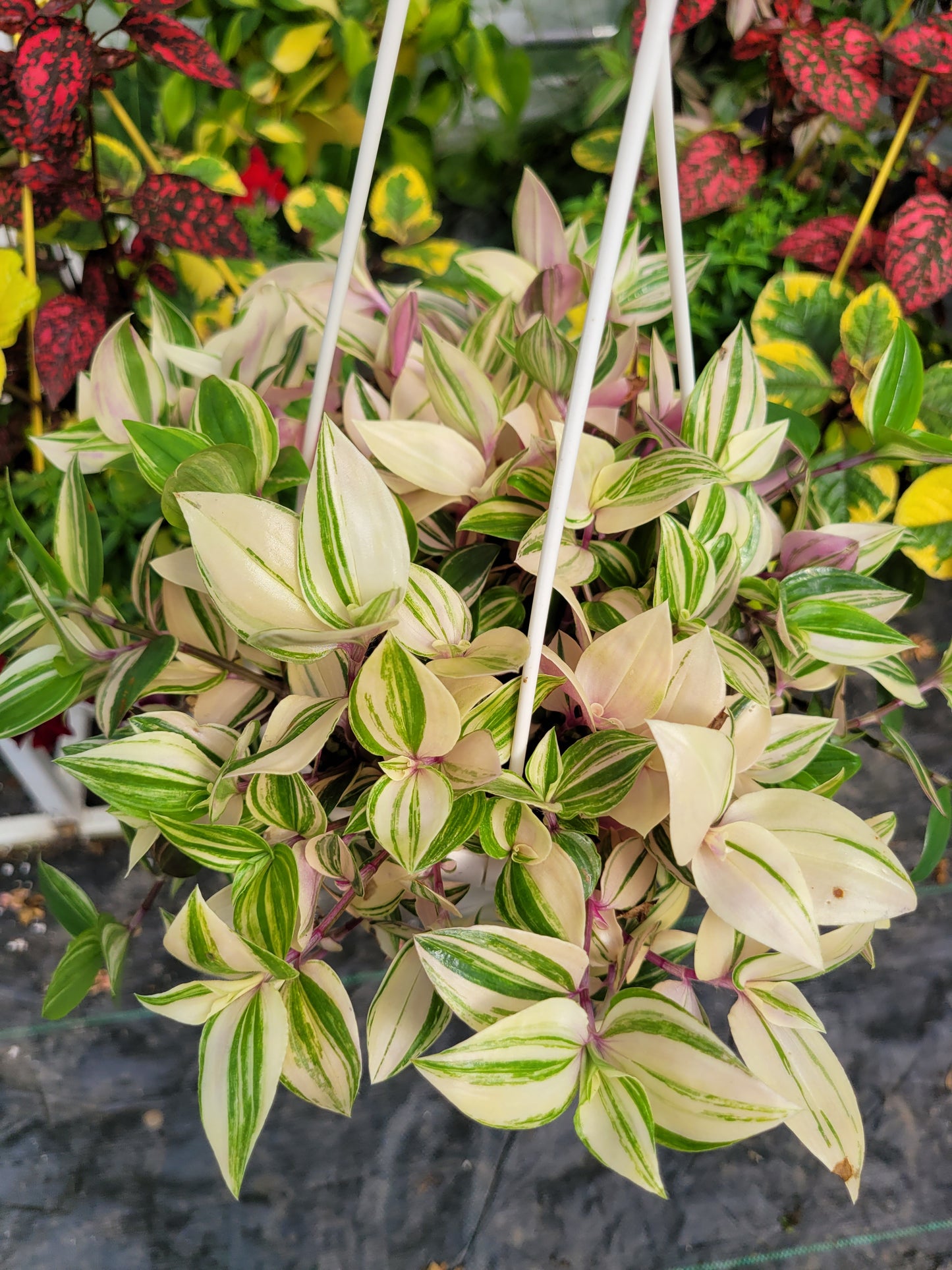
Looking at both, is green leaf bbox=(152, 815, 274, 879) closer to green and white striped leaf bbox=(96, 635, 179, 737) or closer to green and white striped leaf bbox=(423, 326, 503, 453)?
green and white striped leaf bbox=(96, 635, 179, 737)

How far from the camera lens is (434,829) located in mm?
406

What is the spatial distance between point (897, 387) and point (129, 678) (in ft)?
1.72

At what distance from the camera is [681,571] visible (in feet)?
1.50

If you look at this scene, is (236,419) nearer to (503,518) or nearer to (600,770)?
(503,518)

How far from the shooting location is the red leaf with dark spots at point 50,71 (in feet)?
2.12

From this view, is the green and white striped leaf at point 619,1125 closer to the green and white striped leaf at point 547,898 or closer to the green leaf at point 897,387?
the green and white striped leaf at point 547,898

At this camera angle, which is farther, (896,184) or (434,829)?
(896,184)

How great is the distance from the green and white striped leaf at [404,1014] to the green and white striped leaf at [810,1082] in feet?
0.52

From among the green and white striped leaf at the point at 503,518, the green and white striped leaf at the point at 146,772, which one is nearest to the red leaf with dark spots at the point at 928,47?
the green and white striped leaf at the point at 503,518

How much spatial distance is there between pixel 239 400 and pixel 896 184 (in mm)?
961

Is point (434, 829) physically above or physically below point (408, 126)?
below

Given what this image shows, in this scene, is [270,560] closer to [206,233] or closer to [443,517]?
[443,517]

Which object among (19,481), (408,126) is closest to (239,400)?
(19,481)

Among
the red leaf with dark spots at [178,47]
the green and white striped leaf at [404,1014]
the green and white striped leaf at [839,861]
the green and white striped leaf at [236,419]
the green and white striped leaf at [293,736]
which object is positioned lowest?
the green and white striped leaf at [404,1014]
